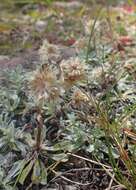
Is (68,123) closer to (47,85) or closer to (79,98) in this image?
(79,98)

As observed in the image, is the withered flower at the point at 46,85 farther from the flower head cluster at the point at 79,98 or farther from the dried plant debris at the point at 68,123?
the flower head cluster at the point at 79,98

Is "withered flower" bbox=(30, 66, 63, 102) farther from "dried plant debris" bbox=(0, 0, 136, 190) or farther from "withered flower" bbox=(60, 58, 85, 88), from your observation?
"withered flower" bbox=(60, 58, 85, 88)

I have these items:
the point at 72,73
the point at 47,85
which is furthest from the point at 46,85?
the point at 72,73

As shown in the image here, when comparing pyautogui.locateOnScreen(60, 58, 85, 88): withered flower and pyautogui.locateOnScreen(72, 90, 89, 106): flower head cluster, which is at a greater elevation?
pyautogui.locateOnScreen(60, 58, 85, 88): withered flower

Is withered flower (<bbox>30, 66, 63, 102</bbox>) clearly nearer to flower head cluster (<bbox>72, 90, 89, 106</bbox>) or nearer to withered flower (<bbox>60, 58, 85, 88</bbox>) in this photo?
withered flower (<bbox>60, 58, 85, 88</bbox>)

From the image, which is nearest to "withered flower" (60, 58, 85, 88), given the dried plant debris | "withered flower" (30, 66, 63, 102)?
the dried plant debris

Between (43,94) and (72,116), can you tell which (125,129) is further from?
(43,94)

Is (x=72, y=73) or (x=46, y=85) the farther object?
(x=72, y=73)

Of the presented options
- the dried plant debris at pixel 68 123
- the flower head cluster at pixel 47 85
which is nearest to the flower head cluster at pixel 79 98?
the dried plant debris at pixel 68 123

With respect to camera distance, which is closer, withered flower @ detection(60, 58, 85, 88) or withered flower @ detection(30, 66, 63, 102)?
withered flower @ detection(30, 66, 63, 102)

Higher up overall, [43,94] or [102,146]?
[43,94]

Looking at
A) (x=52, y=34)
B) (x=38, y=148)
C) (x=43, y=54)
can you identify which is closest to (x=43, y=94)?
(x=38, y=148)
